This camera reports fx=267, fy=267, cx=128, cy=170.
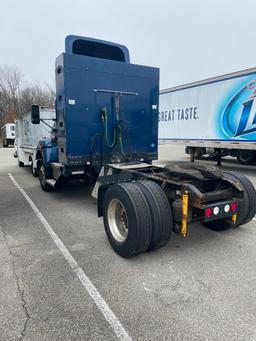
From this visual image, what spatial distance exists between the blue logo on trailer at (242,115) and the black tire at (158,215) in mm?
7703

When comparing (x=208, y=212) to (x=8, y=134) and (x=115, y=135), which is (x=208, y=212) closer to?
(x=115, y=135)

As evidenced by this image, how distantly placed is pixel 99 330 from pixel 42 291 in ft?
2.93

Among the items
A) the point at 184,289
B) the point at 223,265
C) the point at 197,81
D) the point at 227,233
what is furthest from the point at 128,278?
the point at 197,81

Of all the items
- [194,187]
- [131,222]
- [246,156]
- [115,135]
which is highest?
[115,135]

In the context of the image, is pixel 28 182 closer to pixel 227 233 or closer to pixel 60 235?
pixel 60 235

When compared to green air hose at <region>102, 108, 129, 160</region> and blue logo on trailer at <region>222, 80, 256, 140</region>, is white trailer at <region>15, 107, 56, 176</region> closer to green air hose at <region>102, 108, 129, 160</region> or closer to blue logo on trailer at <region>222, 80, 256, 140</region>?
green air hose at <region>102, 108, 129, 160</region>

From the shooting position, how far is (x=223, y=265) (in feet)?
11.2

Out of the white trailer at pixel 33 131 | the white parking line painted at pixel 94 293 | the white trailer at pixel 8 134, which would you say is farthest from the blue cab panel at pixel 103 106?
the white trailer at pixel 8 134

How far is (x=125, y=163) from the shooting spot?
5625 millimetres

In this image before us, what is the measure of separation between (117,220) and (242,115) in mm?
8040

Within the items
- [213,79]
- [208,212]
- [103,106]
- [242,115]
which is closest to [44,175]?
[103,106]

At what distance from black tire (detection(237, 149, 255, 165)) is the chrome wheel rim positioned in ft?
30.3

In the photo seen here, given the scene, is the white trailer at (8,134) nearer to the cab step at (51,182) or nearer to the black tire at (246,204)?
the cab step at (51,182)

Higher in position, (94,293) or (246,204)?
(246,204)
